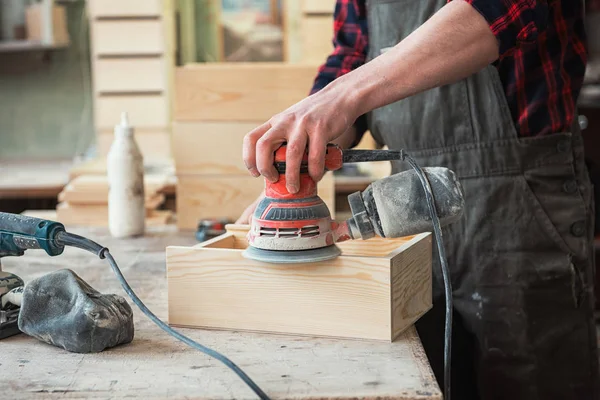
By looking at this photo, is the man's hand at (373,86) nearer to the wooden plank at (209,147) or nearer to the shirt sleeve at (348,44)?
the shirt sleeve at (348,44)

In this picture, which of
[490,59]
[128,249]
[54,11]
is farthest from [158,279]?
[54,11]

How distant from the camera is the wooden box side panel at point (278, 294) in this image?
1362 mm

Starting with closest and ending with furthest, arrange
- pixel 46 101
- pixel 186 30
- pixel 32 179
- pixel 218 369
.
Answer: pixel 218 369, pixel 32 179, pixel 186 30, pixel 46 101

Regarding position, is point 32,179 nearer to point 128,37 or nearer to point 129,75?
point 129,75

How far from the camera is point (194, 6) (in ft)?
17.3

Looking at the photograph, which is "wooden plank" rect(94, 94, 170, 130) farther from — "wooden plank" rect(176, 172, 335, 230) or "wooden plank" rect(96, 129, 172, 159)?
"wooden plank" rect(176, 172, 335, 230)

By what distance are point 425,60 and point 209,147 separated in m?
1.32

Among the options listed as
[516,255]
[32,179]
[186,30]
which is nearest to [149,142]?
[32,179]

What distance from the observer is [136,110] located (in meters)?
4.53

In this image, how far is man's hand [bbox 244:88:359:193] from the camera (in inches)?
51.5

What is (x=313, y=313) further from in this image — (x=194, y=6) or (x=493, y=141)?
(x=194, y=6)

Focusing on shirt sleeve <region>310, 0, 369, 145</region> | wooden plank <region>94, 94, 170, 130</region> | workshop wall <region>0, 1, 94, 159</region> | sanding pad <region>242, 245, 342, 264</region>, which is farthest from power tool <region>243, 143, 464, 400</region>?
workshop wall <region>0, 1, 94, 159</region>

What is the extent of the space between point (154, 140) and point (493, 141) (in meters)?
3.04

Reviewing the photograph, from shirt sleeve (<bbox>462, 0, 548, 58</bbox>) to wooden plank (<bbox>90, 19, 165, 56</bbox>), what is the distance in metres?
3.27
